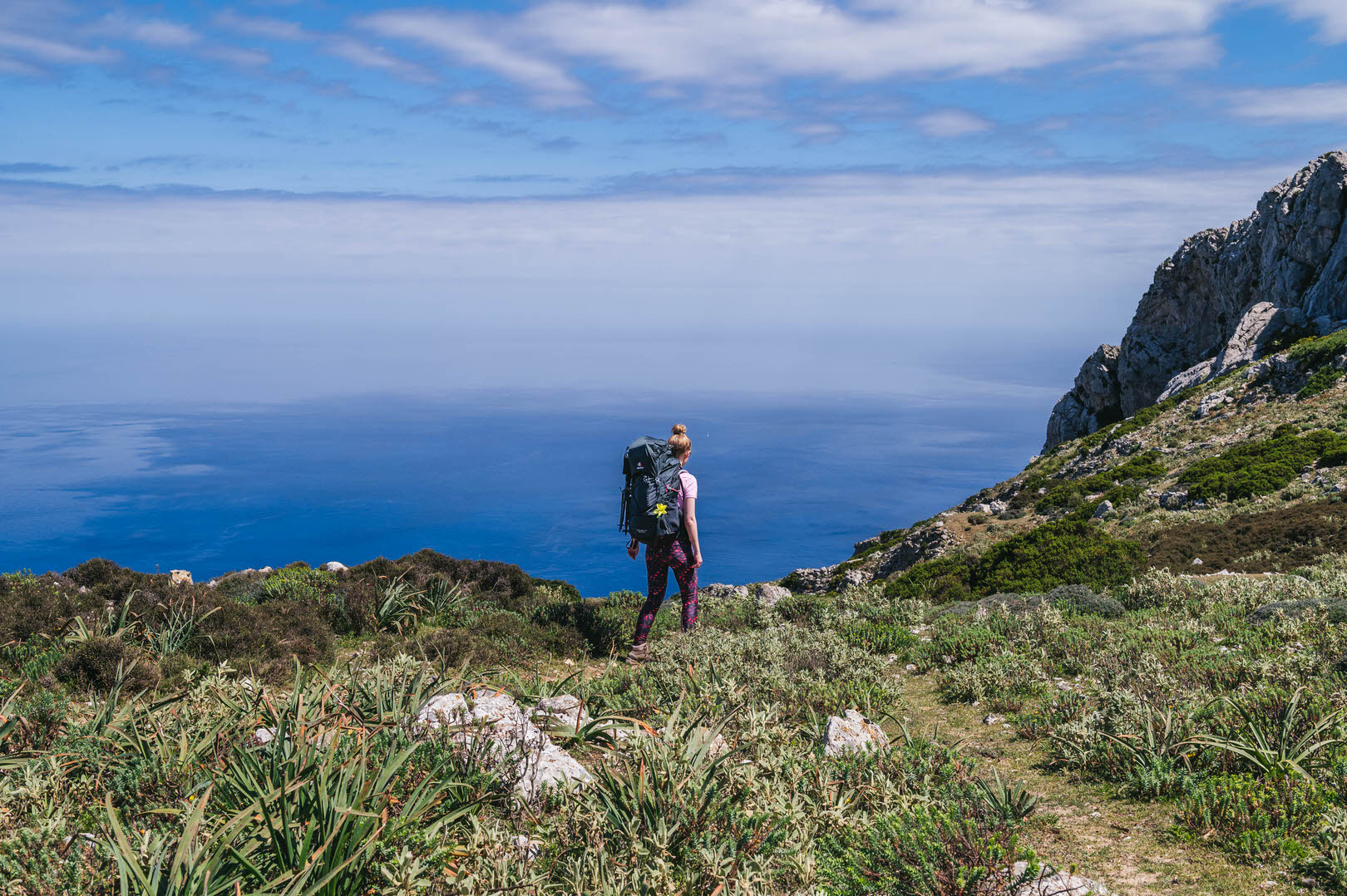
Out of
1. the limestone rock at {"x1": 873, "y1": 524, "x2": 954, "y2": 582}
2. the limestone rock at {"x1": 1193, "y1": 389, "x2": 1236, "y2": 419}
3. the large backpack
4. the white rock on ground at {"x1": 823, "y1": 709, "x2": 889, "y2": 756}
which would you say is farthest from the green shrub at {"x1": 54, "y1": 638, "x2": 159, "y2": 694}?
the limestone rock at {"x1": 1193, "y1": 389, "x2": 1236, "y2": 419}

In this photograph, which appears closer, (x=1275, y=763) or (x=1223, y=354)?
(x=1275, y=763)

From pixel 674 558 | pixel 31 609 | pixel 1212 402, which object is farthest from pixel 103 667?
pixel 1212 402

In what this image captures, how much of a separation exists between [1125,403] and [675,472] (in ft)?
188

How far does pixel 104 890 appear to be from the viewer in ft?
10.00

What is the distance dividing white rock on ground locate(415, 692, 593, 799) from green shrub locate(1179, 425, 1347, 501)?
20.7 m

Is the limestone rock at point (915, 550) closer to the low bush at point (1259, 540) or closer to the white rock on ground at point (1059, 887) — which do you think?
the low bush at point (1259, 540)

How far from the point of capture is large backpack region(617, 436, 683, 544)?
9.02 meters

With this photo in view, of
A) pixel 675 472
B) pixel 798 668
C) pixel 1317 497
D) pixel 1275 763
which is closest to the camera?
pixel 1275 763

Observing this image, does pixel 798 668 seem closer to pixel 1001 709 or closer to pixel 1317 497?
pixel 1001 709

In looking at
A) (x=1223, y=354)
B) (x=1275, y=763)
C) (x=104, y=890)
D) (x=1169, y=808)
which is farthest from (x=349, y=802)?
(x=1223, y=354)

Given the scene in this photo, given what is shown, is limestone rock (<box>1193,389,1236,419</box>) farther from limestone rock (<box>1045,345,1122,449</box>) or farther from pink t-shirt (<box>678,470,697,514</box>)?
pink t-shirt (<box>678,470,697,514</box>)

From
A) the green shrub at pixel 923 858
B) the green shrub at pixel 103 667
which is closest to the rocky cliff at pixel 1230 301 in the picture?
the green shrub at pixel 923 858

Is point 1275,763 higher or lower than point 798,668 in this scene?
higher

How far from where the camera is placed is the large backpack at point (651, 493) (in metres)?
9.02
